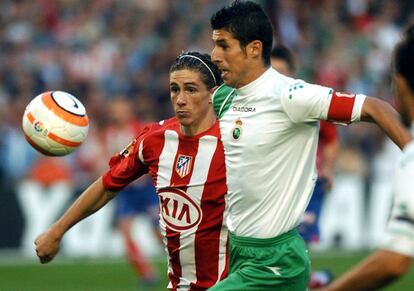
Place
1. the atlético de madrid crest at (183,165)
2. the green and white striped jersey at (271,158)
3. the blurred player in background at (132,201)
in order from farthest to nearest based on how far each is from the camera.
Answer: the blurred player in background at (132,201)
the atlético de madrid crest at (183,165)
the green and white striped jersey at (271,158)

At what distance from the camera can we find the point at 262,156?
A: 640cm

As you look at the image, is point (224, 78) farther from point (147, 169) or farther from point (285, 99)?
point (147, 169)

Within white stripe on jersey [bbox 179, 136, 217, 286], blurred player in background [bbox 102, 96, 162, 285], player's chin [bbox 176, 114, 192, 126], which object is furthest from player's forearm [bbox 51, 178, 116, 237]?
blurred player in background [bbox 102, 96, 162, 285]

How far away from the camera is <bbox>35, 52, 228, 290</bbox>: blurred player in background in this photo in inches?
278

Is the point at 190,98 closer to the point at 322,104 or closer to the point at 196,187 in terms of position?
the point at 196,187

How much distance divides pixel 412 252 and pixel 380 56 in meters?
16.3

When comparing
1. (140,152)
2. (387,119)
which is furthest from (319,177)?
(387,119)

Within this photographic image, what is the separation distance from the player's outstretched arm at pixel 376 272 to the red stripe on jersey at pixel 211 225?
8.07 ft

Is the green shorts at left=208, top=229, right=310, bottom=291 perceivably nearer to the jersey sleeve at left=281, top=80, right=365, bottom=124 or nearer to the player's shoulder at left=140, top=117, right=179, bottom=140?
the jersey sleeve at left=281, top=80, right=365, bottom=124

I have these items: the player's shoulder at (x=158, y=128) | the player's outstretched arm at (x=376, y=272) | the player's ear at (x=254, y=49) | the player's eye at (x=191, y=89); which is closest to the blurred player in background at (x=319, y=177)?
the player's shoulder at (x=158, y=128)

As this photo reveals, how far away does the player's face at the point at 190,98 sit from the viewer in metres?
7.00

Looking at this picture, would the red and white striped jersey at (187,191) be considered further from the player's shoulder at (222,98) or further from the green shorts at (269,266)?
the green shorts at (269,266)

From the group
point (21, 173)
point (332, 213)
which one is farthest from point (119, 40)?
point (332, 213)

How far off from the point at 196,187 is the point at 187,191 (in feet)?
0.21
